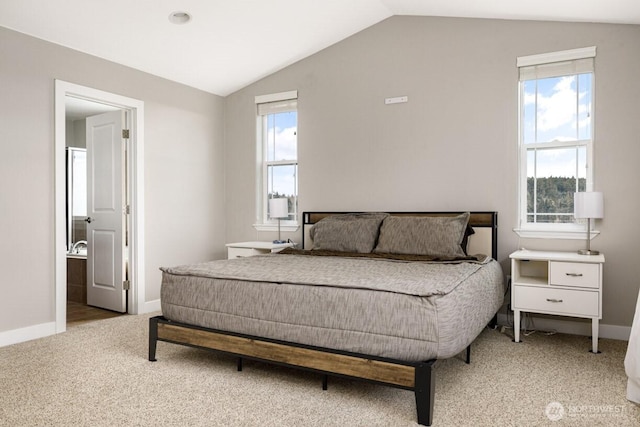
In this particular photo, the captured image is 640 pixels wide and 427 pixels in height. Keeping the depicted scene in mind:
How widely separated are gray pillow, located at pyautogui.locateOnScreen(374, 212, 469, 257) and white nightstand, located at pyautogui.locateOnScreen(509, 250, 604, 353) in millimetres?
458

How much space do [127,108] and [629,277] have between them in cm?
460

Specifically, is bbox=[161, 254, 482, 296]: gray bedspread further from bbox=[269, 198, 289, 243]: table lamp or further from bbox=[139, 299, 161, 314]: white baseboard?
bbox=[139, 299, 161, 314]: white baseboard

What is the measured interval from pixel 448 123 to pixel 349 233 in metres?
1.35

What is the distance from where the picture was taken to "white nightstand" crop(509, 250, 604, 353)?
10.4ft

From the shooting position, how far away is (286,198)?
16.8 ft

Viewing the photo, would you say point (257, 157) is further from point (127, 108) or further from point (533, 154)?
point (533, 154)

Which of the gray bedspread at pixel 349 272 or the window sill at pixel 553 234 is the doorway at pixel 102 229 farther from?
the window sill at pixel 553 234

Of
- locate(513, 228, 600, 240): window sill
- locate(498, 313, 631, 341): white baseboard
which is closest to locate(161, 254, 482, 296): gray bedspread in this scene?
locate(513, 228, 600, 240): window sill

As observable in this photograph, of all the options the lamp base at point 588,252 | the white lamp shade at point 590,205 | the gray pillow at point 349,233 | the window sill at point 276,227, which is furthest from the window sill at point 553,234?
the window sill at point 276,227

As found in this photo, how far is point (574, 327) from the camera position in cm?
367

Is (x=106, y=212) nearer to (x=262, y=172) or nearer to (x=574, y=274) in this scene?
(x=262, y=172)

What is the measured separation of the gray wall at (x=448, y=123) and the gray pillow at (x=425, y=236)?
16.4 inches

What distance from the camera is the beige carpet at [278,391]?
2.16 m

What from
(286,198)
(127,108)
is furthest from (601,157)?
(127,108)
